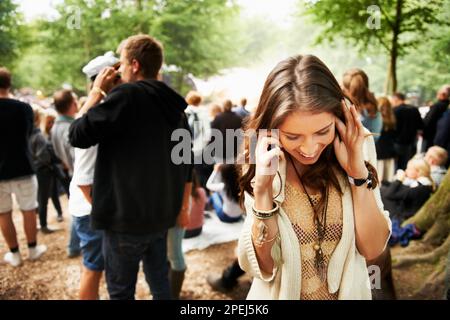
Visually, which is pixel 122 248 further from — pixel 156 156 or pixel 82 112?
pixel 82 112

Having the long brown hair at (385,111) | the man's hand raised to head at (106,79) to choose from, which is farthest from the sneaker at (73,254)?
the long brown hair at (385,111)

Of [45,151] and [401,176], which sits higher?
[45,151]

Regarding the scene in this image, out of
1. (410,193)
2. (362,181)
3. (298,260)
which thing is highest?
(362,181)

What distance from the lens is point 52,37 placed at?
4.26 feet

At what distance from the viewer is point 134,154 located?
155 centimetres

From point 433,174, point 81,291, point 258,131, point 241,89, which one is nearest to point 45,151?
point 81,291

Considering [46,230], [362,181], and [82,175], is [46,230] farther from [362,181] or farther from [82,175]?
[362,181]

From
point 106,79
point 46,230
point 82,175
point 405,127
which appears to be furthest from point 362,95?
point 405,127

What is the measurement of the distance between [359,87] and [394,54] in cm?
33

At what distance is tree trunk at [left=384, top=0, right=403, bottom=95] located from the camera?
1208 millimetres

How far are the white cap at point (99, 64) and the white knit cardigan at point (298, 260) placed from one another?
2.26ft

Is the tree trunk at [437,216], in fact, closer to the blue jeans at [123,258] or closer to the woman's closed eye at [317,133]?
the woman's closed eye at [317,133]

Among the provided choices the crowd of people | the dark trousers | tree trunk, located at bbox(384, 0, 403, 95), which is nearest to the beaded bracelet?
the crowd of people

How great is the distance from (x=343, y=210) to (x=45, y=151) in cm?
229
